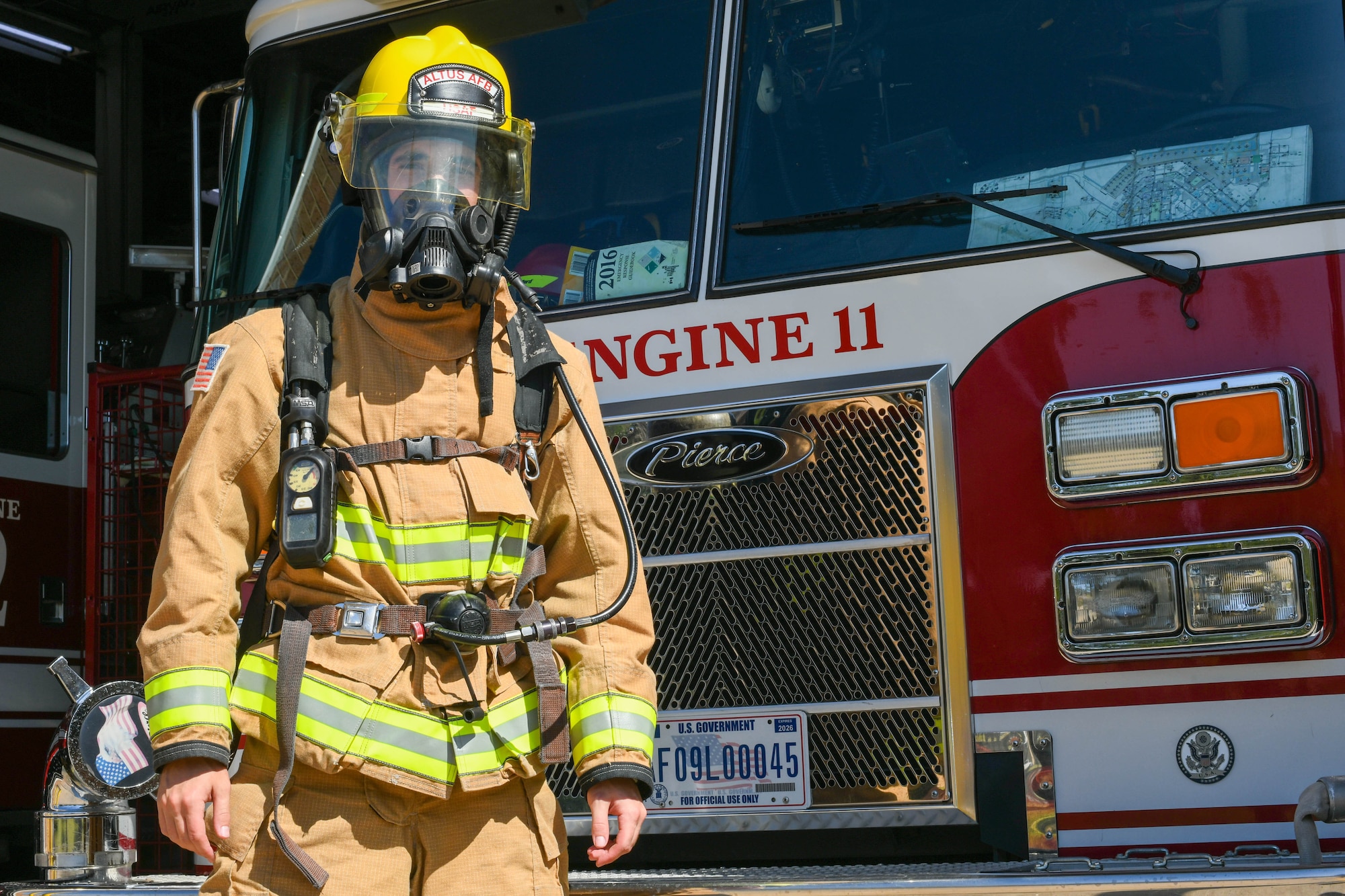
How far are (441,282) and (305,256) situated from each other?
197cm

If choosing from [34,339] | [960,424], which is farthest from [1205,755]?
[34,339]

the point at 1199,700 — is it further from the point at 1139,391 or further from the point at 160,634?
the point at 160,634

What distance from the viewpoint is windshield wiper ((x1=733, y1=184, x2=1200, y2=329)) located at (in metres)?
3.28

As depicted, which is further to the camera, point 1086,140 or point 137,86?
point 137,86

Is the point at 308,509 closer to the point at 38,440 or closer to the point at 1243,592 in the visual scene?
the point at 1243,592

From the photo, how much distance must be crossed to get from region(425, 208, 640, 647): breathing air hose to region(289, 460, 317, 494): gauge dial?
0.91 feet

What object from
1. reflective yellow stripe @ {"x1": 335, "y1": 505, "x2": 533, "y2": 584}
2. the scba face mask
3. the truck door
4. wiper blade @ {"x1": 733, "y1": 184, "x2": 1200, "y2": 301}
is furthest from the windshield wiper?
the truck door

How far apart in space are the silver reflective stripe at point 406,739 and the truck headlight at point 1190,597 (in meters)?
1.45

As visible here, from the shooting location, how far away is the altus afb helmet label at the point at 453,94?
2736mm

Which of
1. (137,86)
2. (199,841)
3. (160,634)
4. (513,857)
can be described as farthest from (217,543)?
(137,86)

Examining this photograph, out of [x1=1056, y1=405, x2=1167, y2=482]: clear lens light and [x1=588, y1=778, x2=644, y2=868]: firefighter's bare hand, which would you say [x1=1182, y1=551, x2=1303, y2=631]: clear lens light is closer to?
[x1=1056, y1=405, x2=1167, y2=482]: clear lens light

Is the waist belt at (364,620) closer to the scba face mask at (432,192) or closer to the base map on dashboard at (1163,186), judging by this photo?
the scba face mask at (432,192)

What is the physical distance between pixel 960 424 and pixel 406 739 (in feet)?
5.12

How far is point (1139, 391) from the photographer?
3234mm
